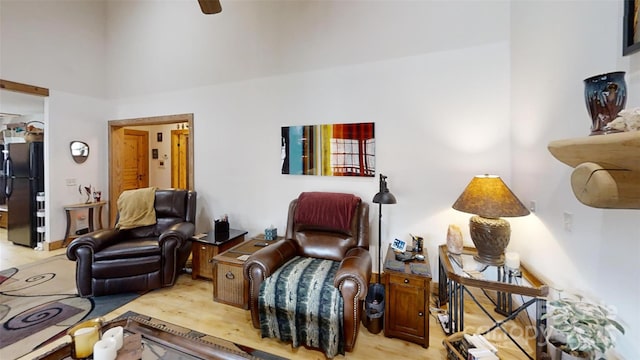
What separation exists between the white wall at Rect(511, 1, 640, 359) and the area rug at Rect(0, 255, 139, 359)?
3.65 metres

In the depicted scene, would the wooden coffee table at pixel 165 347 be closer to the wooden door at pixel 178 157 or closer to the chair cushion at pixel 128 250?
→ the chair cushion at pixel 128 250

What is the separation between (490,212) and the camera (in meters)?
1.89

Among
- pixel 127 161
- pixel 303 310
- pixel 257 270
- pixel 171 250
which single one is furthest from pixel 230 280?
pixel 127 161

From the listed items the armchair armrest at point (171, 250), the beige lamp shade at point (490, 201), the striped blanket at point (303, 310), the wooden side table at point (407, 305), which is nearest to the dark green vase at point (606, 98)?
the beige lamp shade at point (490, 201)

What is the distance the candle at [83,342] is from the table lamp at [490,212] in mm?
2451

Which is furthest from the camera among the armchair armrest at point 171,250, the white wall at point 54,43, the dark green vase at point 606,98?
the white wall at point 54,43

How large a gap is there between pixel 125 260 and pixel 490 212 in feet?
11.1

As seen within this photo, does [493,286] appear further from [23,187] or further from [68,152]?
[23,187]

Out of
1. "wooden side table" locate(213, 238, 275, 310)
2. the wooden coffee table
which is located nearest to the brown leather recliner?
"wooden side table" locate(213, 238, 275, 310)

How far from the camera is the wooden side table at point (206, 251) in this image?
2.89 metres

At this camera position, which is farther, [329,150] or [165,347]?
[329,150]

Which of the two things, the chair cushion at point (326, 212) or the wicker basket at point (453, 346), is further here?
the chair cushion at point (326, 212)

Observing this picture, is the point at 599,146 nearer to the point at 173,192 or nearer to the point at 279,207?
the point at 279,207

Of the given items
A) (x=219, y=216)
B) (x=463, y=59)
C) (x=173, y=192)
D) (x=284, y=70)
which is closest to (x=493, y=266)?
(x=463, y=59)
